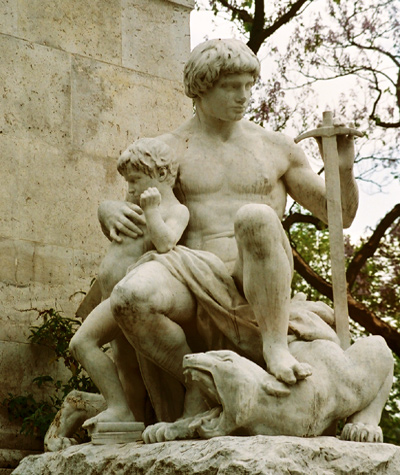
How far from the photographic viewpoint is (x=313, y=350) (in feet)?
21.8

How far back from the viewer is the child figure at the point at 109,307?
23.4 feet

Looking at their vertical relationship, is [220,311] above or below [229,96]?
below

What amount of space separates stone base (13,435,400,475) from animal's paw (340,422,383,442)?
0.40 feet

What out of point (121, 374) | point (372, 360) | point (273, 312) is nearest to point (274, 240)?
point (273, 312)

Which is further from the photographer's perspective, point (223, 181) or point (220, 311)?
point (223, 181)

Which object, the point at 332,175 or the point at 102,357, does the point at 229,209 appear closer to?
the point at 332,175

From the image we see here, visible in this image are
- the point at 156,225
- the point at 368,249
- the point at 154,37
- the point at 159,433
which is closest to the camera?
the point at 159,433

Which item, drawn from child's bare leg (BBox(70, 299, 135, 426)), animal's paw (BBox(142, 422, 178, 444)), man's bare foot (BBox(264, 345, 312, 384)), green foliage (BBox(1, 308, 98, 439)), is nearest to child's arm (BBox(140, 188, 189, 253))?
child's bare leg (BBox(70, 299, 135, 426))

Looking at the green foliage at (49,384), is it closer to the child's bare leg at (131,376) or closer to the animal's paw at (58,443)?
the animal's paw at (58,443)

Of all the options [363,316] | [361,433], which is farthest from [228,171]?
[363,316]

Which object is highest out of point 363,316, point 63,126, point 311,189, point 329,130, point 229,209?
point 63,126

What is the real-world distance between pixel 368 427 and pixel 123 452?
4.19ft

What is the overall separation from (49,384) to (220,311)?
249 cm

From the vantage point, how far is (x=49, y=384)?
884cm
